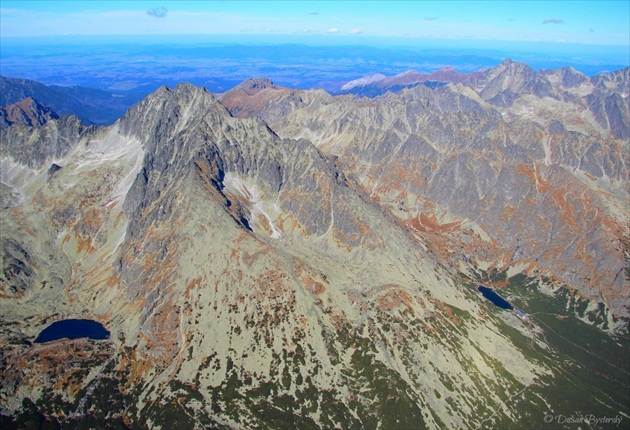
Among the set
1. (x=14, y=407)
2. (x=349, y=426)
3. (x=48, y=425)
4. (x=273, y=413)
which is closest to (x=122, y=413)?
(x=48, y=425)

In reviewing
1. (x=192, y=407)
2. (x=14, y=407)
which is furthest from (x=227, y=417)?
(x=14, y=407)

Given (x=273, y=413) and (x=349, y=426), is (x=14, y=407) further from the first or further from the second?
(x=349, y=426)

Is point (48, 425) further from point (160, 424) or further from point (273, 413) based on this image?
point (273, 413)

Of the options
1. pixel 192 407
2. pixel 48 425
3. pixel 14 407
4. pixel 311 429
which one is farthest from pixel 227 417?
pixel 14 407

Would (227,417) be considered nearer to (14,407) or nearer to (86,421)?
(86,421)

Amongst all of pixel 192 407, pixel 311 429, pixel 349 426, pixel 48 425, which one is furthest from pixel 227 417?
pixel 48 425

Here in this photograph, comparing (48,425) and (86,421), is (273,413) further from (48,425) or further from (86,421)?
(48,425)
